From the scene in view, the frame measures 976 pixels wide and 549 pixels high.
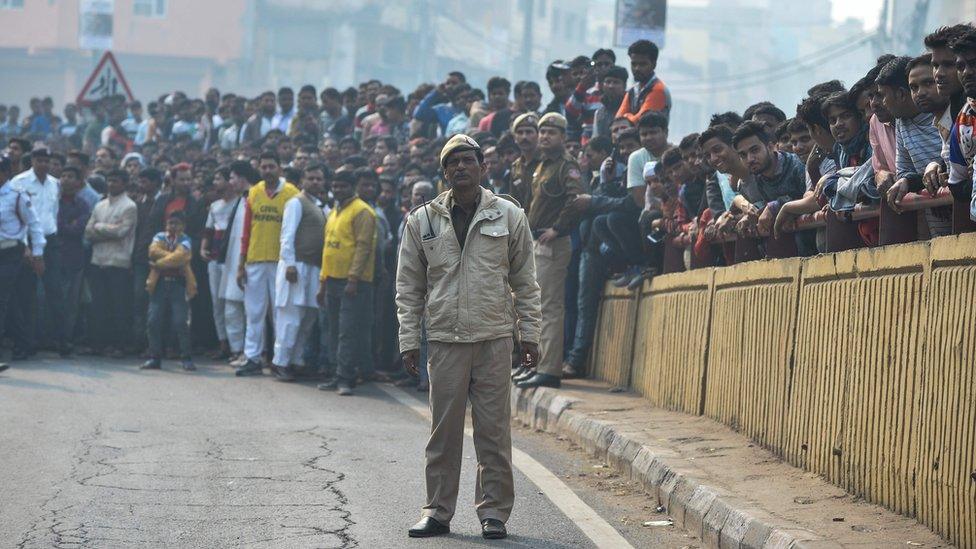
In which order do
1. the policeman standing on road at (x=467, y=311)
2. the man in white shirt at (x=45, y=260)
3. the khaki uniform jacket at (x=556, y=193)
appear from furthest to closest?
the man in white shirt at (x=45, y=260) → the khaki uniform jacket at (x=556, y=193) → the policeman standing on road at (x=467, y=311)

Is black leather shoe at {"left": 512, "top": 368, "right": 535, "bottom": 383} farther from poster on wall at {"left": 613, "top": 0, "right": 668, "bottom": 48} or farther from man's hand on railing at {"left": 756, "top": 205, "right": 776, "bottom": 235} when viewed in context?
poster on wall at {"left": 613, "top": 0, "right": 668, "bottom": 48}

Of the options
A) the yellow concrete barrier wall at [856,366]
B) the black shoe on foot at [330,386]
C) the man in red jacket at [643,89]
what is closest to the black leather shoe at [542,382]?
the yellow concrete barrier wall at [856,366]

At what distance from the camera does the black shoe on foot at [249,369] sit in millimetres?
16125

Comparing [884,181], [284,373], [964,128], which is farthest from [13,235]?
[964,128]

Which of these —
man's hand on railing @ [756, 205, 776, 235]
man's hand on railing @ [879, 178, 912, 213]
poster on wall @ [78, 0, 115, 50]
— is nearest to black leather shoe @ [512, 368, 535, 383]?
man's hand on railing @ [756, 205, 776, 235]

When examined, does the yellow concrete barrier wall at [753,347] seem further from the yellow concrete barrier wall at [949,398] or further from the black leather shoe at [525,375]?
the black leather shoe at [525,375]

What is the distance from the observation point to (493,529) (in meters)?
7.34

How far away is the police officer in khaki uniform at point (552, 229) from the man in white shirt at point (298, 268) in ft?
10.8

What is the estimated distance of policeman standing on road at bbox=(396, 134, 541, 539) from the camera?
7.61m

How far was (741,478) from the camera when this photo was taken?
321 inches

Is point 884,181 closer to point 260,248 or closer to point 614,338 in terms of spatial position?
point 614,338

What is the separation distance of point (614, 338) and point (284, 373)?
4.03 m

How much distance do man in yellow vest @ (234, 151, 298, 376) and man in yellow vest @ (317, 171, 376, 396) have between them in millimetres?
1481

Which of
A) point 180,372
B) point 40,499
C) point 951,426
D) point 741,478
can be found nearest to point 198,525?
point 40,499
